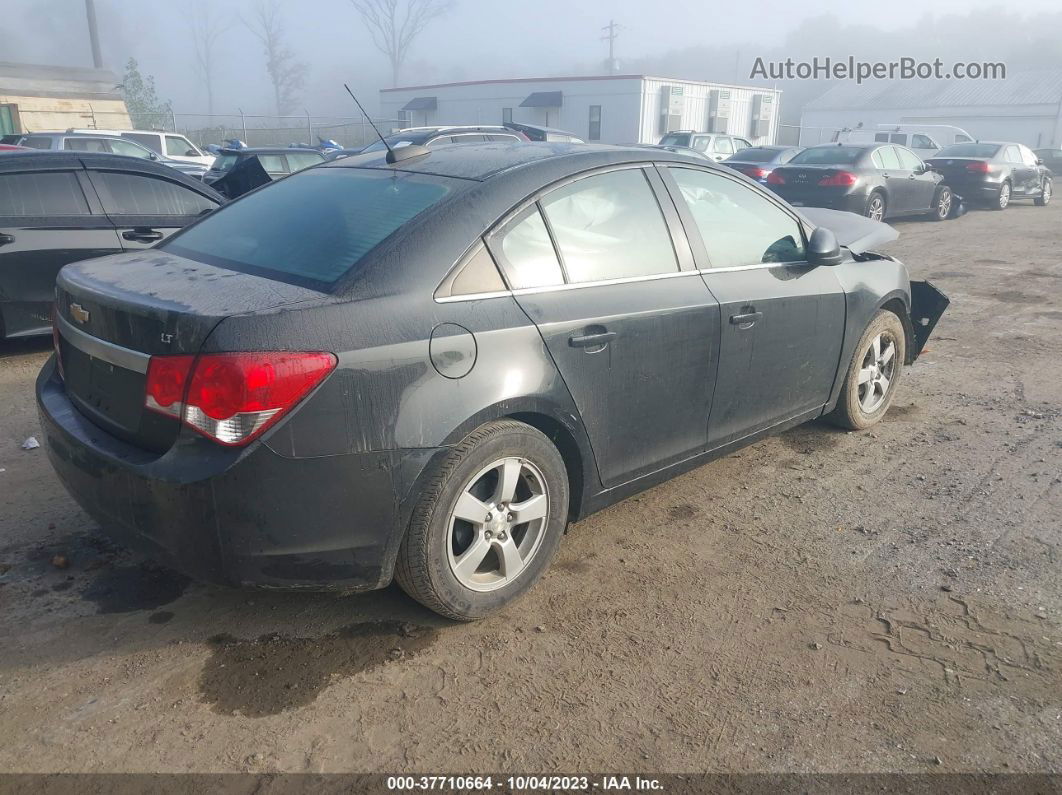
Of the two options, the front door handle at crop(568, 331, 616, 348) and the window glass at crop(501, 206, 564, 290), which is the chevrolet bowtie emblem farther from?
the front door handle at crop(568, 331, 616, 348)

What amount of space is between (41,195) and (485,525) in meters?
5.12

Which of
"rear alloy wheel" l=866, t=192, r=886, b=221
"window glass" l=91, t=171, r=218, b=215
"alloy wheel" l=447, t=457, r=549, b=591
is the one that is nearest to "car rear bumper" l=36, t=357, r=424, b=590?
"alloy wheel" l=447, t=457, r=549, b=591

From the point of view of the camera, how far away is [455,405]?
2705 millimetres

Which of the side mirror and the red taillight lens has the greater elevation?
the side mirror

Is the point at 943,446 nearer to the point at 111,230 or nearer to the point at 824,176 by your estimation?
the point at 111,230

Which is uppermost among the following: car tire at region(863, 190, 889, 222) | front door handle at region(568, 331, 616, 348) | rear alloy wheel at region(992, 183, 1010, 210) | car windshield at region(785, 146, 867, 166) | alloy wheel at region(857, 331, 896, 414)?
front door handle at region(568, 331, 616, 348)

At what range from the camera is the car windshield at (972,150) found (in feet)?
63.2

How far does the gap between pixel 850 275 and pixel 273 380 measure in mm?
3242

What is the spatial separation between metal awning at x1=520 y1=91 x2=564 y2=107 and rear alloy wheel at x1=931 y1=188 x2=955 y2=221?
81.8 feet

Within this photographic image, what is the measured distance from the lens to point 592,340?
3131 mm

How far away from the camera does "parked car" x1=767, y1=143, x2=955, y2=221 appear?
45.9 ft

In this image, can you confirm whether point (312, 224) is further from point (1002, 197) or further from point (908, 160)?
point (1002, 197)

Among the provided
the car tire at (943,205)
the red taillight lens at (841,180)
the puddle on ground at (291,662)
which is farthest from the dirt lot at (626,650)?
the car tire at (943,205)

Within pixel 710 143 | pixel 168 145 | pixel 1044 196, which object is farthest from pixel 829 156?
pixel 168 145
